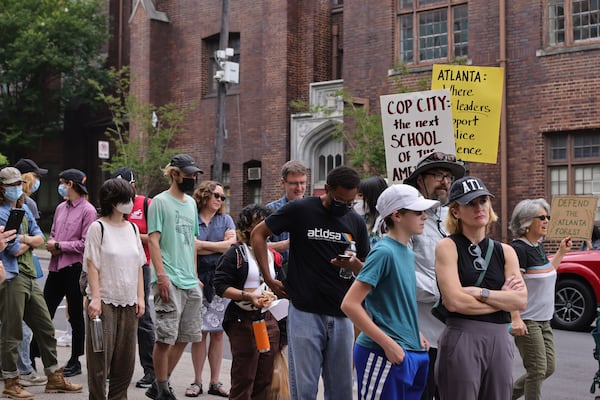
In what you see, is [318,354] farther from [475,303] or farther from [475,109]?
[475,109]

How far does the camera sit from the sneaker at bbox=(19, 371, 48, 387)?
810 cm

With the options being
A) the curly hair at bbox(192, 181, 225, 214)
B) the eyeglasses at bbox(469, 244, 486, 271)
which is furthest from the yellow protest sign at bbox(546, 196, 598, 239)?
the eyeglasses at bbox(469, 244, 486, 271)

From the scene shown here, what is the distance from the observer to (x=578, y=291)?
535 inches

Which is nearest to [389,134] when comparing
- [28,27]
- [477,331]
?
[477,331]

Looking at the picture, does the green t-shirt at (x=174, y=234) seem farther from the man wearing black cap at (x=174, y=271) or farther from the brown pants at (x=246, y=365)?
the brown pants at (x=246, y=365)

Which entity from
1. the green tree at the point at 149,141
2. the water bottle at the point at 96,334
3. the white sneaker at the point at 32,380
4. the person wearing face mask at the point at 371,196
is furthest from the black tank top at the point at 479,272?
the green tree at the point at 149,141

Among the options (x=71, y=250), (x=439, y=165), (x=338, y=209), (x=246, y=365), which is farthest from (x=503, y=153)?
(x=338, y=209)

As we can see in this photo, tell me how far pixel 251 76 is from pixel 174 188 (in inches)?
770

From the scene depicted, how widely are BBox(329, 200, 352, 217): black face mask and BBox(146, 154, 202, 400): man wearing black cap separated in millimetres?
2281

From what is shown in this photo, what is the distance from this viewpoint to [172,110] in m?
28.2

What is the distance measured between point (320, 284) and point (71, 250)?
12.1 feet

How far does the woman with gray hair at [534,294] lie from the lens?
667 cm

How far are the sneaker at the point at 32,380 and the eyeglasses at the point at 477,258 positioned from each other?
506 cm

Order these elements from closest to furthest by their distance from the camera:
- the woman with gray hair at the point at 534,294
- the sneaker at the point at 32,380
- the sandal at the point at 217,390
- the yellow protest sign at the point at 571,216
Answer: the woman with gray hair at the point at 534,294 → the sandal at the point at 217,390 → the sneaker at the point at 32,380 → the yellow protest sign at the point at 571,216
